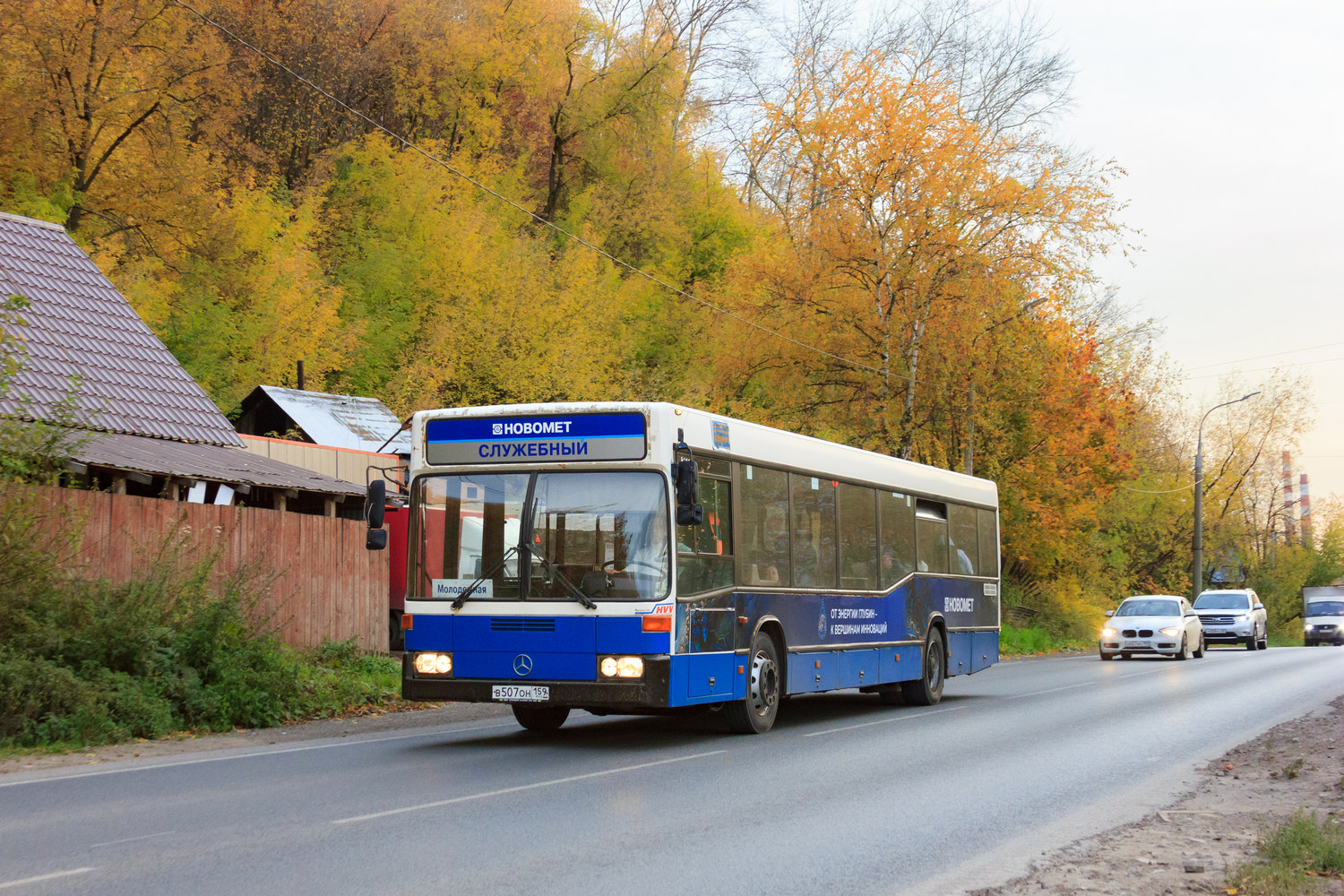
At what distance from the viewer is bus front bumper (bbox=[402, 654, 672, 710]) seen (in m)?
12.1

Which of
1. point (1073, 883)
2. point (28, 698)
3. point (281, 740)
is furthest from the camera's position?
point (281, 740)

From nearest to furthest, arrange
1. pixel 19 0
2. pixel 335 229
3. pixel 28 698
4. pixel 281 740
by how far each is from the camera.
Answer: pixel 28 698 → pixel 281 740 → pixel 19 0 → pixel 335 229

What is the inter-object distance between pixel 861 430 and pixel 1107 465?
798cm

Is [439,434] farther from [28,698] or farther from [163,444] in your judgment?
[163,444]

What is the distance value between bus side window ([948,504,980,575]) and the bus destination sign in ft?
27.6

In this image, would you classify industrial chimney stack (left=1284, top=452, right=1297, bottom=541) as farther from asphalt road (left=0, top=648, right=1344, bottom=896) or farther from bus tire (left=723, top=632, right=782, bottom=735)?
bus tire (left=723, top=632, right=782, bottom=735)

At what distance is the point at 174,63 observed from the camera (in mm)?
40031

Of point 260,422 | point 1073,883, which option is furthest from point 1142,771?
point 260,422

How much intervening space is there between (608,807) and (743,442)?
5.47 meters

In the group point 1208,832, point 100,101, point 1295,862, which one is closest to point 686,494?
point 1208,832

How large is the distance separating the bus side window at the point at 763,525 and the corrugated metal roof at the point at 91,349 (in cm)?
1073

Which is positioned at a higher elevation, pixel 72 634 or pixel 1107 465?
pixel 1107 465

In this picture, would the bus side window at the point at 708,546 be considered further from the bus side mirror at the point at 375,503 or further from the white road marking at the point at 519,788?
the bus side mirror at the point at 375,503

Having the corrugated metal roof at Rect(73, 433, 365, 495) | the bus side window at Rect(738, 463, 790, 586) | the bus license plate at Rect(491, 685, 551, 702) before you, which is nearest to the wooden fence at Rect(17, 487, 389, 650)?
the corrugated metal roof at Rect(73, 433, 365, 495)
